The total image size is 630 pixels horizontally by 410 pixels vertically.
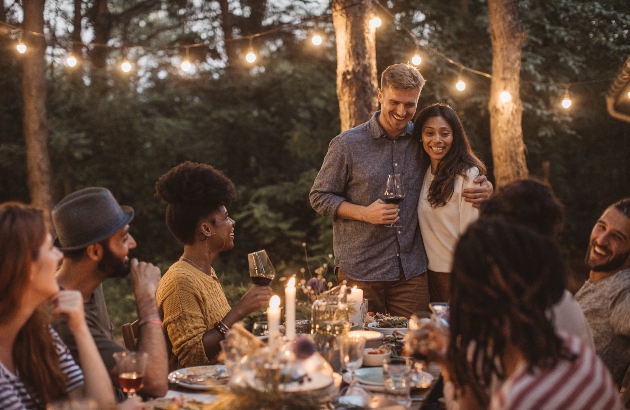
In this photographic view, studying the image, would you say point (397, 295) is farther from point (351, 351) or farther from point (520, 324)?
point (520, 324)

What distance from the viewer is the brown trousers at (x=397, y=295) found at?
152 inches

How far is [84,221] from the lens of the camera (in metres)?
2.31

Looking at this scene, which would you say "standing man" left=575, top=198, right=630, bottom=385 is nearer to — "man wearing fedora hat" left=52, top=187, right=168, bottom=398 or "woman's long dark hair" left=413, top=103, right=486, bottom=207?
"woman's long dark hair" left=413, top=103, right=486, bottom=207

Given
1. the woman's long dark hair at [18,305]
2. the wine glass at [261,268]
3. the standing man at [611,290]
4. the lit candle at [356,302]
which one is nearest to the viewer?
the woman's long dark hair at [18,305]

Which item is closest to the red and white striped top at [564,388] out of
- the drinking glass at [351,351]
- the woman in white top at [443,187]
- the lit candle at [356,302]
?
the drinking glass at [351,351]

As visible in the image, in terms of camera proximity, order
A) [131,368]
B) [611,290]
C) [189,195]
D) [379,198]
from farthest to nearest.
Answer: [379,198] → [189,195] → [611,290] → [131,368]

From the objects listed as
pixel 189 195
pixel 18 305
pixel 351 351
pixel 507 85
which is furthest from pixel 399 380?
pixel 507 85

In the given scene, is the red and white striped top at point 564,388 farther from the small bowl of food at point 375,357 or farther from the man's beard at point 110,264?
the man's beard at point 110,264

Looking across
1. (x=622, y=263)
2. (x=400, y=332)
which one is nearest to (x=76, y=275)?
(x=400, y=332)

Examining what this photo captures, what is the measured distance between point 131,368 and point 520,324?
114 centimetres

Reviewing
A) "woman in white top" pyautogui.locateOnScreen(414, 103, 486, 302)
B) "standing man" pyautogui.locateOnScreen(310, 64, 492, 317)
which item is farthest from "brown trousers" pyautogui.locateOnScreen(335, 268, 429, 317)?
"woman in white top" pyautogui.locateOnScreen(414, 103, 486, 302)

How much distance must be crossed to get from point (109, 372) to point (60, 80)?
966 cm

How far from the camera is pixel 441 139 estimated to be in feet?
12.2

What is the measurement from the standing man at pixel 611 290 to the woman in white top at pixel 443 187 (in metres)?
0.93
